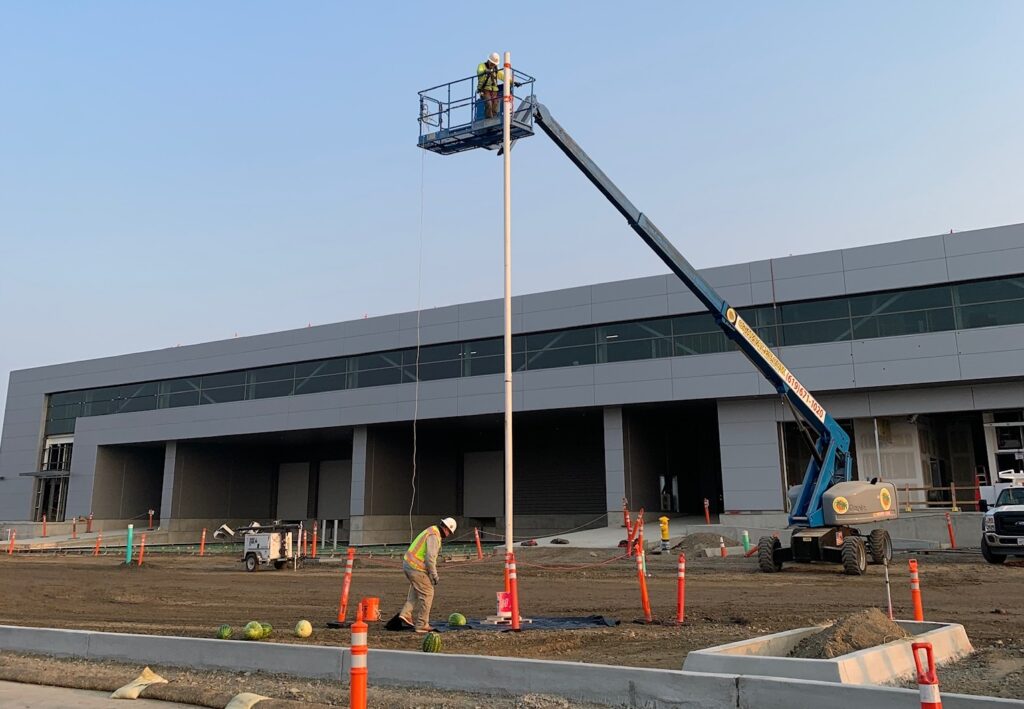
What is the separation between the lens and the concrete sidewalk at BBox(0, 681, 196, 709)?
26.9ft

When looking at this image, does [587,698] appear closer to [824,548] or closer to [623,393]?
[824,548]

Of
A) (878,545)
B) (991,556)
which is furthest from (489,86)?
(991,556)

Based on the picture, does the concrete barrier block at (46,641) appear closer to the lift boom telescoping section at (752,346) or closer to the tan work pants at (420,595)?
the tan work pants at (420,595)

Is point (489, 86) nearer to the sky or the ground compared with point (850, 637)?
nearer to the sky

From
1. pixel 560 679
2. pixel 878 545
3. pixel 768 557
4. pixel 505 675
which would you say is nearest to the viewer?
pixel 560 679

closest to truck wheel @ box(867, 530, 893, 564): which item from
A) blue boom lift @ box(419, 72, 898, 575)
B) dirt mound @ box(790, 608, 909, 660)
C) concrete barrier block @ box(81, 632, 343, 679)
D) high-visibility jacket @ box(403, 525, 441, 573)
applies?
blue boom lift @ box(419, 72, 898, 575)

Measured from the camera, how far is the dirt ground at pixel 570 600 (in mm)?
10492

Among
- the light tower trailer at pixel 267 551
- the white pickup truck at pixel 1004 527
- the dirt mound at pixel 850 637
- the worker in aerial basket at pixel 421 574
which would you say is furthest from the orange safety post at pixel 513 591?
the light tower trailer at pixel 267 551

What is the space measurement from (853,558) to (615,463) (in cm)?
1693

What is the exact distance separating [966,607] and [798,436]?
20.6m

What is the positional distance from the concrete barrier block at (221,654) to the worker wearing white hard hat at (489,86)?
10469 millimetres

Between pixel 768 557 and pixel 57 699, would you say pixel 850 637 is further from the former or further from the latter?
pixel 768 557

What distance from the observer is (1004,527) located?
21188 mm

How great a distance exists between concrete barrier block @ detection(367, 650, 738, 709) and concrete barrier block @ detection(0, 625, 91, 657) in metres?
4.63
